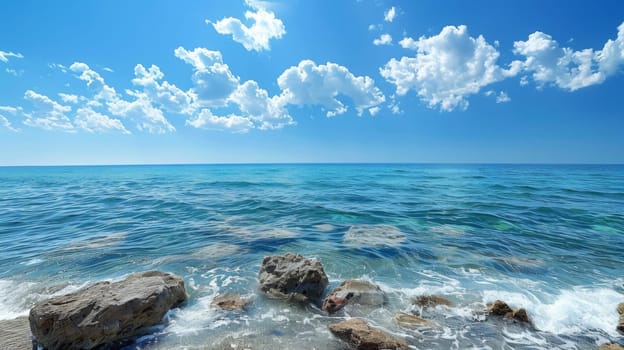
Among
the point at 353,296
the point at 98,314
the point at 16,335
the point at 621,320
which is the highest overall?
the point at 98,314

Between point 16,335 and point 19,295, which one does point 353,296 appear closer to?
point 16,335

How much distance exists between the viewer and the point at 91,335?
4.54 meters

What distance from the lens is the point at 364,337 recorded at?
4699mm

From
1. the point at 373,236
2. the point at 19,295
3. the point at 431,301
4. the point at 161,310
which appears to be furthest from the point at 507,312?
the point at 19,295

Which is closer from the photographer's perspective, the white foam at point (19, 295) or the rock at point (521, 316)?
the rock at point (521, 316)

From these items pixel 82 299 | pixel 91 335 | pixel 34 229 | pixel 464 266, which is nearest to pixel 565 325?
pixel 464 266

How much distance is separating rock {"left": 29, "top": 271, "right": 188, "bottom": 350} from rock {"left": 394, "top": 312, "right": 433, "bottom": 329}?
4932 millimetres

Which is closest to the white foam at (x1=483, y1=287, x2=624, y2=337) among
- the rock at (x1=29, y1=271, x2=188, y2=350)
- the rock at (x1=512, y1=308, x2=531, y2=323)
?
the rock at (x1=512, y1=308, x2=531, y2=323)

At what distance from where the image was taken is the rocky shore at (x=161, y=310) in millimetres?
4535

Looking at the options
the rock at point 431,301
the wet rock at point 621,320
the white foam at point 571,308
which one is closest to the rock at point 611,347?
the white foam at point 571,308

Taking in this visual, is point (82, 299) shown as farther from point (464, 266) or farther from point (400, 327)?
point (464, 266)

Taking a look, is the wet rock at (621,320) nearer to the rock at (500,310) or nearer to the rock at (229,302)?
the rock at (500,310)

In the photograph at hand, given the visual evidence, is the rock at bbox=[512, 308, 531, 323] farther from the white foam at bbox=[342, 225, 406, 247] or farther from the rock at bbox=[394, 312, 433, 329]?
the white foam at bbox=[342, 225, 406, 247]

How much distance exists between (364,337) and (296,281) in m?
2.48
